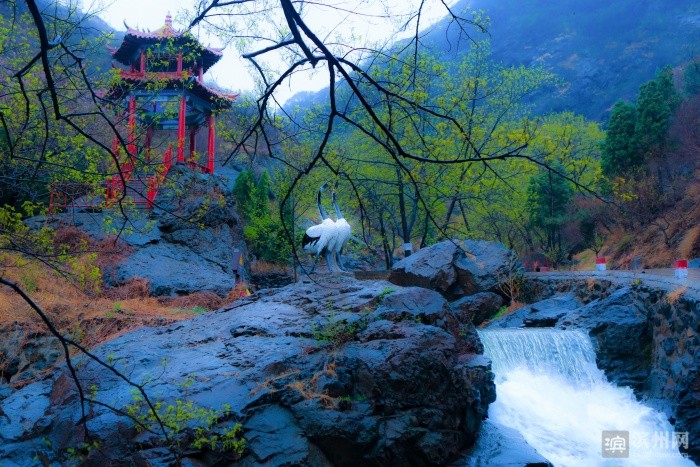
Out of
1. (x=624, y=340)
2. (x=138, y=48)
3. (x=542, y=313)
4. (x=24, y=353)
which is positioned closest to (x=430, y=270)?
(x=542, y=313)

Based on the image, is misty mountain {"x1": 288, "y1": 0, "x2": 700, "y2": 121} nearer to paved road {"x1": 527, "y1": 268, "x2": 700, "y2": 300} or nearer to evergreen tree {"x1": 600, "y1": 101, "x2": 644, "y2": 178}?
evergreen tree {"x1": 600, "y1": 101, "x2": 644, "y2": 178}

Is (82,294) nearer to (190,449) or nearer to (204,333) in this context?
(204,333)

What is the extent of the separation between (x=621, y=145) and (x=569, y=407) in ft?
57.0

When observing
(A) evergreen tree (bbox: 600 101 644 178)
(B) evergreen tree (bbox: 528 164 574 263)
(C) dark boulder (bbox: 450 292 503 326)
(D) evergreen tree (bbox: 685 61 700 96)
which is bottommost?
(C) dark boulder (bbox: 450 292 503 326)

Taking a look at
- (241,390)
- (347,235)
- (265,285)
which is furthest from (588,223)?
(241,390)

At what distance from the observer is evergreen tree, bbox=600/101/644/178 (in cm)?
2403

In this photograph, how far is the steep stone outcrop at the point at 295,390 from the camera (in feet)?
18.7

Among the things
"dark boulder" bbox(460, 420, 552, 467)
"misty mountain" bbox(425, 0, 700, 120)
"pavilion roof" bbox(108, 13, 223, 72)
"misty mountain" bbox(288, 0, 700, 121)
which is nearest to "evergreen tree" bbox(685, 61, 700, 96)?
"pavilion roof" bbox(108, 13, 223, 72)

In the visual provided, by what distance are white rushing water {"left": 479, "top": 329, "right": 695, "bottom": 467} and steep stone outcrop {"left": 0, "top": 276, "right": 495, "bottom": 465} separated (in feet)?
5.66

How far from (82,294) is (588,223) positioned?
742 inches

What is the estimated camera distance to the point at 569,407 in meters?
9.90

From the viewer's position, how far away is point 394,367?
6547 mm

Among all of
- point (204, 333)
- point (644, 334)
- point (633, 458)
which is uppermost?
point (204, 333)

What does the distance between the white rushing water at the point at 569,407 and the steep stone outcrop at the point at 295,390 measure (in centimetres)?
173
